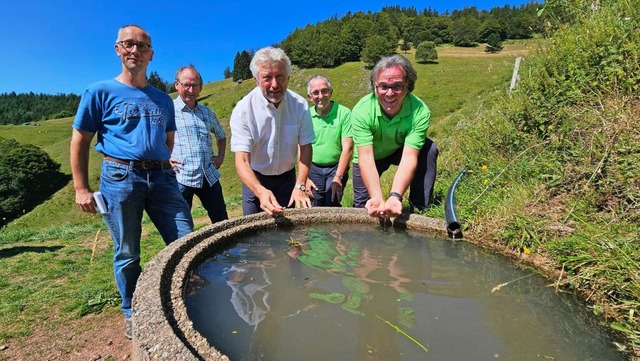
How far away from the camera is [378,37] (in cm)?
5947

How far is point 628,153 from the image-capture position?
2855mm

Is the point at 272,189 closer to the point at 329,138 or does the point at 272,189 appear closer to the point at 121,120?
the point at 329,138

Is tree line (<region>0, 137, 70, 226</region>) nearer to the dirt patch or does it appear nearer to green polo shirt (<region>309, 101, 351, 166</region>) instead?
the dirt patch

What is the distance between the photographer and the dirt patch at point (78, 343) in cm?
269

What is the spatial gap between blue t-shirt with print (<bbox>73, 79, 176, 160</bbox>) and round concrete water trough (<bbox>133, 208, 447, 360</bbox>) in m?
0.73

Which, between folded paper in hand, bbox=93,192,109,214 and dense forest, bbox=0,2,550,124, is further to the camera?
dense forest, bbox=0,2,550,124

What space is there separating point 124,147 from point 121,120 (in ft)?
0.60

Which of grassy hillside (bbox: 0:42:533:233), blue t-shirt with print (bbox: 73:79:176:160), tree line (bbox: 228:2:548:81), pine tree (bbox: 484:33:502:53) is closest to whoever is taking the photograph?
blue t-shirt with print (bbox: 73:79:176:160)

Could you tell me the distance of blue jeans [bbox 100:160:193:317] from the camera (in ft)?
8.06

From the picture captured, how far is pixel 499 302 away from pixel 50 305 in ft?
13.3

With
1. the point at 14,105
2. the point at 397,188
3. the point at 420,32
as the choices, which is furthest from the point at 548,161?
the point at 14,105

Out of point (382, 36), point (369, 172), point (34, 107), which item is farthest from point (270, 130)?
point (34, 107)

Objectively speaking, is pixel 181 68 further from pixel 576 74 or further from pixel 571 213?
pixel 576 74

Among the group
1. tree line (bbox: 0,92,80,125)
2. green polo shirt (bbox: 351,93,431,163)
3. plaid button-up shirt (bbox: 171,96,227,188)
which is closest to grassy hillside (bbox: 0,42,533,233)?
green polo shirt (bbox: 351,93,431,163)
